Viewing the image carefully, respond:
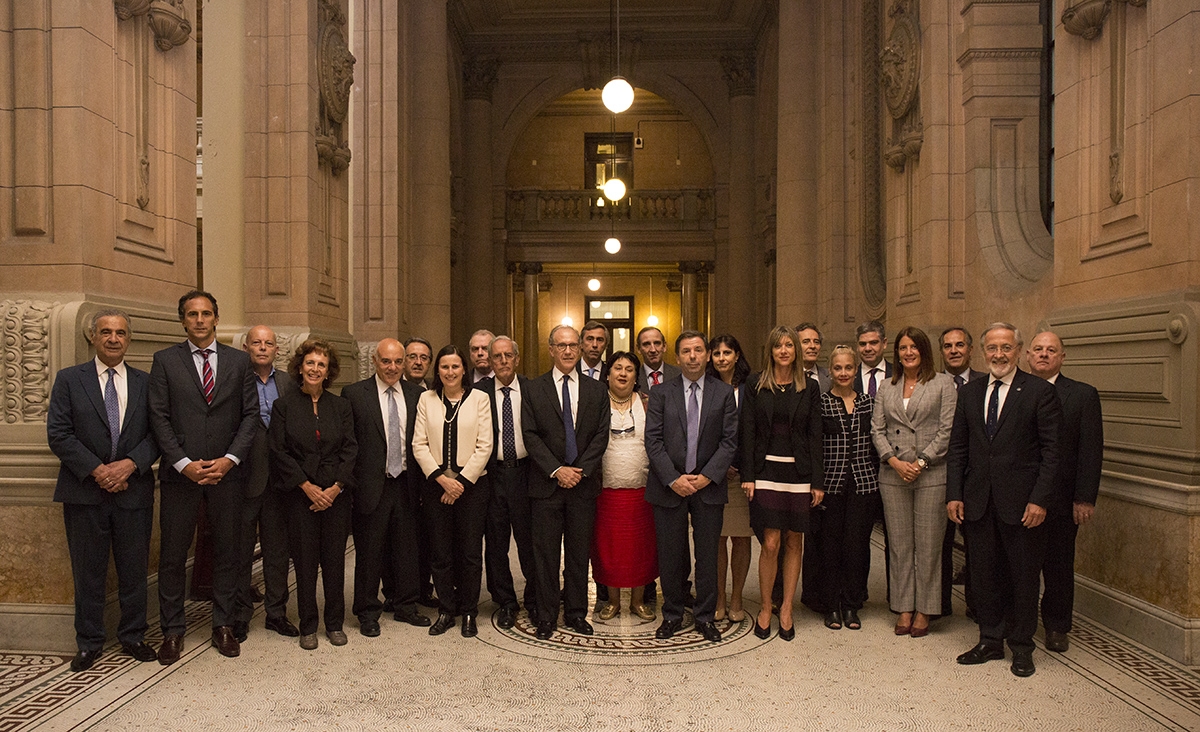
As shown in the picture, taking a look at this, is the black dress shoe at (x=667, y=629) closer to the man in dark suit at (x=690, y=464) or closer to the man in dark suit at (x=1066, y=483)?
the man in dark suit at (x=690, y=464)

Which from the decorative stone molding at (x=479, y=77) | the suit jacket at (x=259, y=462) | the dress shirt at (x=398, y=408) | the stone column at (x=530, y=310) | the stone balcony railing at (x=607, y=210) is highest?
the decorative stone molding at (x=479, y=77)

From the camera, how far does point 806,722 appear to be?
3.82 metres

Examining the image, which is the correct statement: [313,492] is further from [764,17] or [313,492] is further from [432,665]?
[764,17]

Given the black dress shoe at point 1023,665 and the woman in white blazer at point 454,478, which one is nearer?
the black dress shoe at point 1023,665

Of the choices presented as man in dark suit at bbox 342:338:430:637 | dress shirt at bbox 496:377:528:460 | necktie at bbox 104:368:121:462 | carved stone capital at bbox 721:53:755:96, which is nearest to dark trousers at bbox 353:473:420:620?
man in dark suit at bbox 342:338:430:637

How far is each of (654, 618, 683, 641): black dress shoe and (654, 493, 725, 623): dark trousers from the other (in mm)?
26

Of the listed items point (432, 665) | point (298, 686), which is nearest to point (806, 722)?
point (432, 665)

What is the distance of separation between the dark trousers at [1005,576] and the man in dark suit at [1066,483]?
154 millimetres

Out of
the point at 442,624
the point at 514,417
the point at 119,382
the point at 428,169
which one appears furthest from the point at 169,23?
the point at 428,169

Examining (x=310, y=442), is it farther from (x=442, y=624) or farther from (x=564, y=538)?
(x=564, y=538)

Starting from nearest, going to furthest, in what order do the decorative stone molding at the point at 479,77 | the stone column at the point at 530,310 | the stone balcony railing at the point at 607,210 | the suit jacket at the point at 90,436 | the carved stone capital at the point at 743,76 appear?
the suit jacket at the point at 90,436
the carved stone capital at the point at 743,76
the decorative stone molding at the point at 479,77
the stone column at the point at 530,310
the stone balcony railing at the point at 607,210

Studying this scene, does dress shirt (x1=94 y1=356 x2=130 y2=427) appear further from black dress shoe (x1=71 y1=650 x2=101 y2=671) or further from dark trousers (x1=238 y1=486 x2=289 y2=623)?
black dress shoe (x1=71 y1=650 x2=101 y2=671)

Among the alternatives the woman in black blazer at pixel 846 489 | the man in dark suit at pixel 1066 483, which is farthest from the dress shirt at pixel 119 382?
the man in dark suit at pixel 1066 483

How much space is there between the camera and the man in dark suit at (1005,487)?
14.5ft
